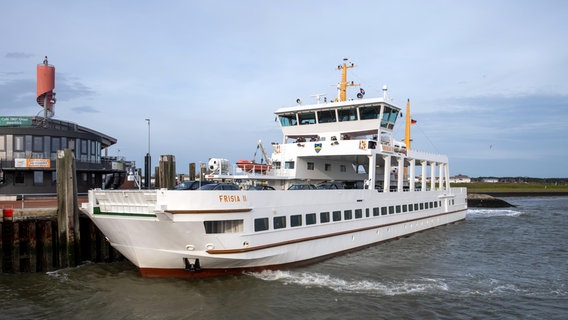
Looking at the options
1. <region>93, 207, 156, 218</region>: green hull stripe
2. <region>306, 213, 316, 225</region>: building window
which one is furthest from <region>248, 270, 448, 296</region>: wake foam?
<region>93, 207, 156, 218</region>: green hull stripe

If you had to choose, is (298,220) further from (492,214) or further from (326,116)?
(492,214)

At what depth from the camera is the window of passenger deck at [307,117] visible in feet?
82.1

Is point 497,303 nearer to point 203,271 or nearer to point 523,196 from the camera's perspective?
point 203,271

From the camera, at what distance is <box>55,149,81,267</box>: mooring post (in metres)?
16.1

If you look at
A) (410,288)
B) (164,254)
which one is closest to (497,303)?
(410,288)

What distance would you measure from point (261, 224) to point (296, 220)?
1.92 meters

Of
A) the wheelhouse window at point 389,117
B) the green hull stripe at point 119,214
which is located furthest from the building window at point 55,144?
the wheelhouse window at point 389,117

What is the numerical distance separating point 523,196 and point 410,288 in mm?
87995

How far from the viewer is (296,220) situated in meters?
Answer: 16.3

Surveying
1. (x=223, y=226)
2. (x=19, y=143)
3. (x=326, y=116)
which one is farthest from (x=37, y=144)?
(x=223, y=226)

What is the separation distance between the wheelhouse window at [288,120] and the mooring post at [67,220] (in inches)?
500

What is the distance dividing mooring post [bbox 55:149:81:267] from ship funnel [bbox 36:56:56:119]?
21591 mm

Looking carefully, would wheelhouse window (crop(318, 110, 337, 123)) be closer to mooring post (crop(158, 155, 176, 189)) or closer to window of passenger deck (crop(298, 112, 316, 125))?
window of passenger deck (crop(298, 112, 316, 125))

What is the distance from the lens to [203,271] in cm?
1421
